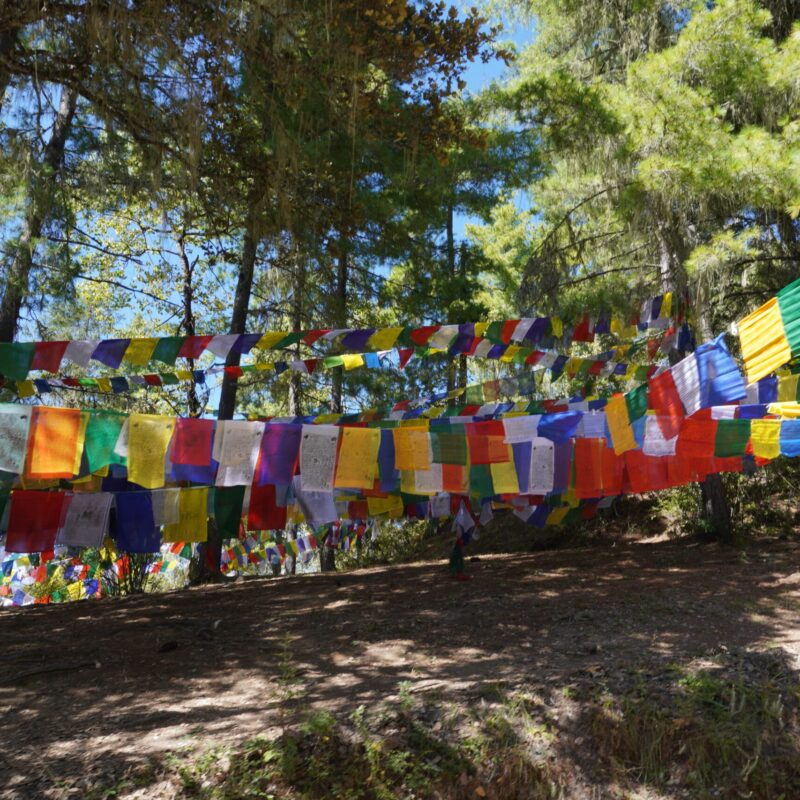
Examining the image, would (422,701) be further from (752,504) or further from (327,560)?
(327,560)

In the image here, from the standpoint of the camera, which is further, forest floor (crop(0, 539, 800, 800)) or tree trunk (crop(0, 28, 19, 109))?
tree trunk (crop(0, 28, 19, 109))

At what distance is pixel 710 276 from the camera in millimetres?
7969

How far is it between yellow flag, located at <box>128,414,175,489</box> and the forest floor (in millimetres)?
1523

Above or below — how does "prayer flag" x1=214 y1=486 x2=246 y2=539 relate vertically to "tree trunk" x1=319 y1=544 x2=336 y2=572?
above

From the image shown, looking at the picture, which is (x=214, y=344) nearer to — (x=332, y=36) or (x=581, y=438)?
(x=332, y=36)

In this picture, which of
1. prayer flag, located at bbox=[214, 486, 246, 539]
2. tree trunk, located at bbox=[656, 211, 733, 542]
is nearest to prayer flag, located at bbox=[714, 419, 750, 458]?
tree trunk, located at bbox=[656, 211, 733, 542]

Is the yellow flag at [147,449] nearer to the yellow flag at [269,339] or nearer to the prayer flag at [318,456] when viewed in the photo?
the prayer flag at [318,456]

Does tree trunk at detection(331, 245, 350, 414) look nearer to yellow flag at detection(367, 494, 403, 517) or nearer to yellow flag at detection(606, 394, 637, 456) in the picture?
yellow flag at detection(367, 494, 403, 517)

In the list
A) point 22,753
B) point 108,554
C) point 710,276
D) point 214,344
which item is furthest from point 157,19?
point 108,554

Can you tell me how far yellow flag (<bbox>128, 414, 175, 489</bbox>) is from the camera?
5461mm

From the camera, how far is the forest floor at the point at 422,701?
12.8 feet

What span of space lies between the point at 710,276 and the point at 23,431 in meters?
7.16

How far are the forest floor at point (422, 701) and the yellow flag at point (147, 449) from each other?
1523 millimetres

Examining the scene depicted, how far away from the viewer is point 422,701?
4.54 meters
